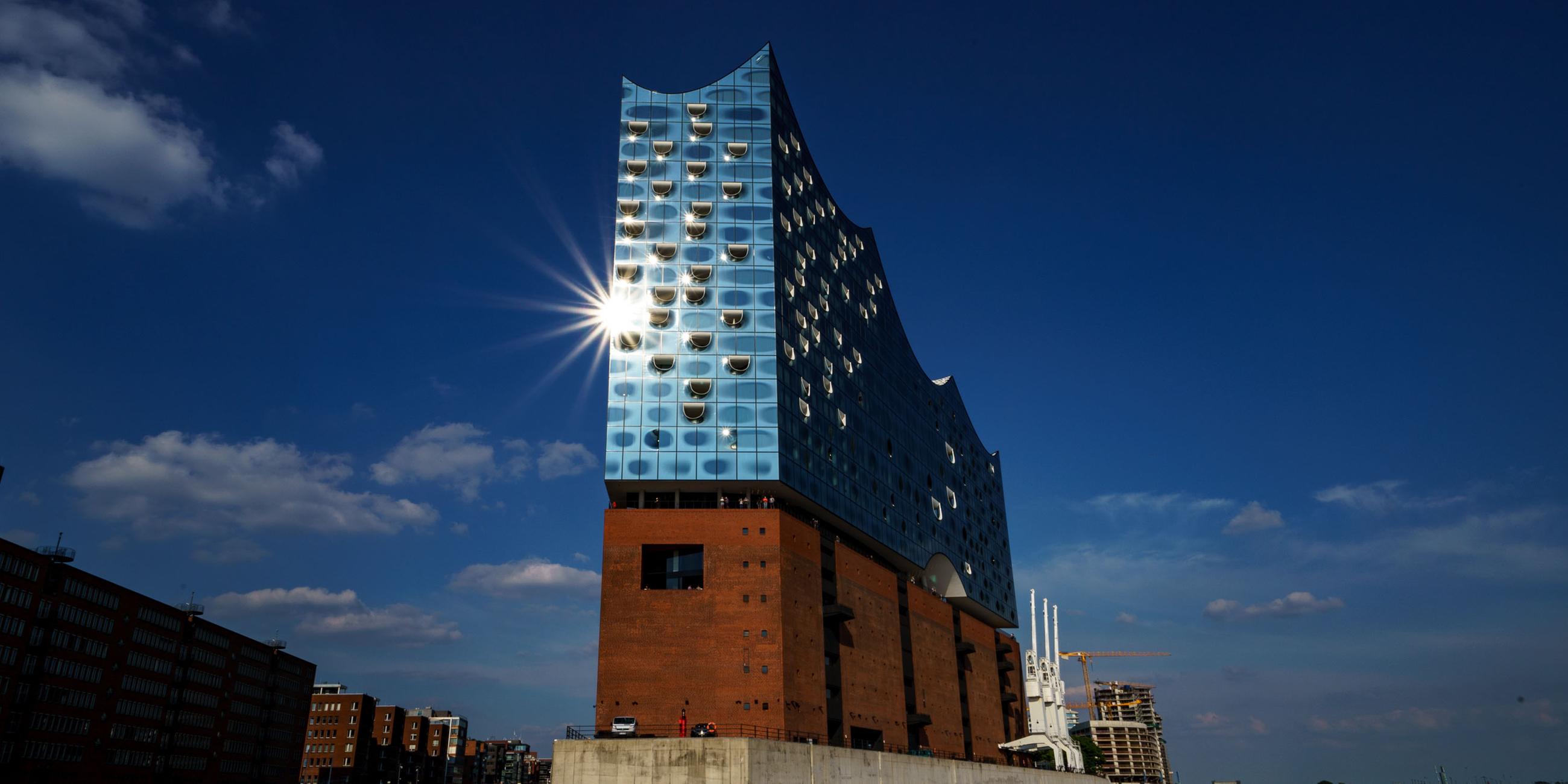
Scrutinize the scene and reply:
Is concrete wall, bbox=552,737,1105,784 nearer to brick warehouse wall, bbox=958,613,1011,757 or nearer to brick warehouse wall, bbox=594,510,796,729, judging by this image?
brick warehouse wall, bbox=594,510,796,729

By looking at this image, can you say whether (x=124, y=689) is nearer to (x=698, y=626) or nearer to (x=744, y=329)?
(x=698, y=626)

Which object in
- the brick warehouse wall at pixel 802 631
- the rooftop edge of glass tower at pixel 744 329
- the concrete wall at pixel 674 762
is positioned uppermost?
the rooftop edge of glass tower at pixel 744 329

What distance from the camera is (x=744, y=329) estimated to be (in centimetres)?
7581

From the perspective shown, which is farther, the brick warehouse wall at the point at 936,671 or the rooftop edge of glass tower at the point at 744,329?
the brick warehouse wall at the point at 936,671

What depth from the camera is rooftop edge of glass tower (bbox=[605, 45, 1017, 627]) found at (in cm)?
7188

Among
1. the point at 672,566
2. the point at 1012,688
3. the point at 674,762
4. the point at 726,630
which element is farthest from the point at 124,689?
the point at 1012,688

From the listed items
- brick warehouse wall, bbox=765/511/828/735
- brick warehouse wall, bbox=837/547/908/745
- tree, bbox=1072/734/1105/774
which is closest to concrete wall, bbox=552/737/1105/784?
brick warehouse wall, bbox=765/511/828/735

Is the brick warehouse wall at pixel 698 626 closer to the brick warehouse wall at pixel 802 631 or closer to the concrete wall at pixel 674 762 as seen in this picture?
the brick warehouse wall at pixel 802 631

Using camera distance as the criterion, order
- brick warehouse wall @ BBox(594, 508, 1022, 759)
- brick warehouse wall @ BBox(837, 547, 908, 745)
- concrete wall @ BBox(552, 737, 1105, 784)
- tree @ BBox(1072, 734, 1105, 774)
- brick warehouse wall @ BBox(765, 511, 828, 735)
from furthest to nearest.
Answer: tree @ BBox(1072, 734, 1105, 774) < brick warehouse wall @ BBox(837, 547, 908, 745) < brick warehouse wall @ BBox(765, 511, 828, 735) < brick warehouse wall @ BBox(594, 508, 1022, 759) < concrete wall @ BBox(552, 737, 1105, 784)

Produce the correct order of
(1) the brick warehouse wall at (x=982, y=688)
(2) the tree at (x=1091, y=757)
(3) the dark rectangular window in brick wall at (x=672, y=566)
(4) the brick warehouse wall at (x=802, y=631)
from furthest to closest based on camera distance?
1. (2) the tree at (x=1091, y=757)
2. (1) the brick warehouse wall at (x=982, y=688)
3. (3) the dark rectangular window in brick wall at (x=672, y=566)
4. (4) the brick warehouse wall at (x=802, y=631)

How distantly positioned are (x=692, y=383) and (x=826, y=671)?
23.1 m

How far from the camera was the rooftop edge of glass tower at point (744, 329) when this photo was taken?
71.9 m

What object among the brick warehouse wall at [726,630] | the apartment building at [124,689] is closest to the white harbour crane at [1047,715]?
the brick warehouse wall at [726,630]

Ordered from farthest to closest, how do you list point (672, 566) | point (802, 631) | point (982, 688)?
point (982, 688)
point (802, 631)
point (672, 566)
